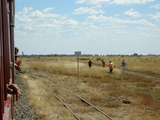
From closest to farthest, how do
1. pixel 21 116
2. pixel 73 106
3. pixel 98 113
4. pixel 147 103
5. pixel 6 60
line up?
pixel 6 60 → pixel 21 116 → pixel 98 113 → pixel 73 106 → pixel 147 103

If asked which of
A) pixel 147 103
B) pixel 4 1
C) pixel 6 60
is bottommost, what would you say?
pixel 147 103

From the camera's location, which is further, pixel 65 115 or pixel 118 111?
pixel 118 111

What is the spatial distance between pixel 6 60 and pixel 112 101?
20.0 metres

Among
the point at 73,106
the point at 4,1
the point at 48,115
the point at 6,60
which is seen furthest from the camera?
Result: the point at 73,106

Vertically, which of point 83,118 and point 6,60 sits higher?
point 6,60

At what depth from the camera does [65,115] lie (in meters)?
19.2

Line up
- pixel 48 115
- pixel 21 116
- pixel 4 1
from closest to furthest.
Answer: pixel 4 1 < pixel 21 116 < pixel 48 115

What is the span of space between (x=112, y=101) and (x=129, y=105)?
188cm

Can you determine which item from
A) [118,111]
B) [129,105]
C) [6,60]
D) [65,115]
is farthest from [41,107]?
[6,60]

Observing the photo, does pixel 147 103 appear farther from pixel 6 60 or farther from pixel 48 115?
pixel 6 60

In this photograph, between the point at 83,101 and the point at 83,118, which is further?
the point at 83,101

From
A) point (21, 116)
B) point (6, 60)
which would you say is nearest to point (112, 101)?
point (21, 116)

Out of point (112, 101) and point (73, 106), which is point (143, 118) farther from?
point (112, 101)

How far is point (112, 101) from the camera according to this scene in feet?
83.5
